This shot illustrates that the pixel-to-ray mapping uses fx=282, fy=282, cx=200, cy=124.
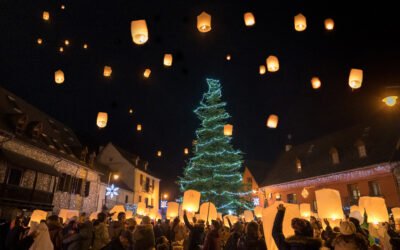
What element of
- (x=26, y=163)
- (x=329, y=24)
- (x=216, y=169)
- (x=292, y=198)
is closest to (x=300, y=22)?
(x=329, y=24)

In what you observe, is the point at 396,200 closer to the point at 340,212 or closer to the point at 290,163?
the point at 290,163

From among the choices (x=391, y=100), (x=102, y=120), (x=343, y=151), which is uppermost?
(x=343, y=151)

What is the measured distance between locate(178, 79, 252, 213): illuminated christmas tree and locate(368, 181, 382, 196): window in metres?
10.8

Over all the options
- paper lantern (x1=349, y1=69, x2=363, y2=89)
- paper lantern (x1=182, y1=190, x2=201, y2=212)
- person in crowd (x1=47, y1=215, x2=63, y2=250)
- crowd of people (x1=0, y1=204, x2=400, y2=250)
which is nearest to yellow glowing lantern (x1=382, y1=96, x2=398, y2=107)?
crowd of people (x1=0, y1=204, x2=400, y2=250)

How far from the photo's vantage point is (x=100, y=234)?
22.8 feet

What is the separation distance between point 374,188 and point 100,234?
2536 centimetres

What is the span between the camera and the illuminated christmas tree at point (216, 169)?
2548 centimetres

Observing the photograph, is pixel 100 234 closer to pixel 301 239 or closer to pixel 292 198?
pixel 301 239

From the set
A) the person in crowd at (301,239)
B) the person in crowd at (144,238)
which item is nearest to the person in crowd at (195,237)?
the person in crowd at (144,238)

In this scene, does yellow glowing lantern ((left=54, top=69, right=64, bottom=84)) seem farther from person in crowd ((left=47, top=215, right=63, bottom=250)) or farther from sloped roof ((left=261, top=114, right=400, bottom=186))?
sloped roof ((left=261, top=114, right=400, bottom=186))

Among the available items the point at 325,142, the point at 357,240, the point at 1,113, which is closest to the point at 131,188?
the point at 1,113

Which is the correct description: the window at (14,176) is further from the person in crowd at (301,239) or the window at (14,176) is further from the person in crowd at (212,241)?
the person in crowd at (301,239)

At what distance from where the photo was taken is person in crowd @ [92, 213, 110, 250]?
6.86m

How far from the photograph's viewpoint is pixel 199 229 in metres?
7.08
